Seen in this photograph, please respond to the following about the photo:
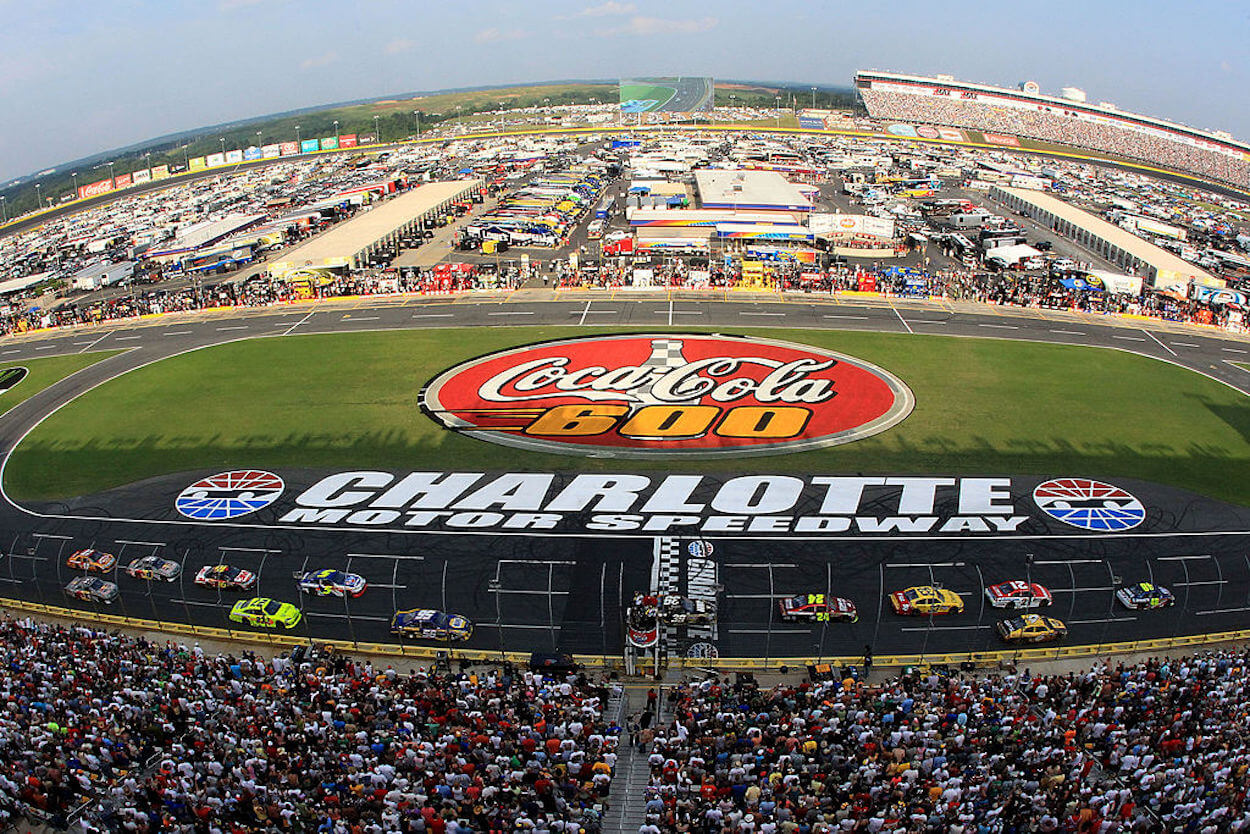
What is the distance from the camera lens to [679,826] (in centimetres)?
2014

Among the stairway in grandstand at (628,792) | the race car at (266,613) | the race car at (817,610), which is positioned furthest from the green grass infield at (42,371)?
the race car at (817,610)

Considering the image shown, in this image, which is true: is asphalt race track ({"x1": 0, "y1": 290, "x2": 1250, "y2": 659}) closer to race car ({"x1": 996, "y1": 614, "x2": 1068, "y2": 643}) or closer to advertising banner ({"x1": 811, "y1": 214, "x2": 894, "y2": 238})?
race car ({"x1": 996, "y1": 614, "x2": 1068, "y2": 643})

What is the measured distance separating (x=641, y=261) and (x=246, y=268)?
5023 centimetres

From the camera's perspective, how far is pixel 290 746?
23484mm

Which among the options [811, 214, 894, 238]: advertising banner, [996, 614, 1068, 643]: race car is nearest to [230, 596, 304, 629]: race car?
[996, 614, 1068, 643]: race car

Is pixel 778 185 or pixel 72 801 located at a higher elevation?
pixel 778 185

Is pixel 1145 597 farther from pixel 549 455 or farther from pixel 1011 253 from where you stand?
pixel 1011 253

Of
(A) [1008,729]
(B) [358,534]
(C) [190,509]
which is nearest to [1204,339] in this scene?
(A) [1008,729]

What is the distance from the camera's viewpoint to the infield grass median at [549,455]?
46.4 m

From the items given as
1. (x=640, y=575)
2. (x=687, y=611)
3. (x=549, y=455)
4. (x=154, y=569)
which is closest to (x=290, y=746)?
(x=687, y=611)

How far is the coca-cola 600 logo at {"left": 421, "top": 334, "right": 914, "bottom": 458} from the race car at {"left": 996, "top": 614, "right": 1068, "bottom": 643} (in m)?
17.9

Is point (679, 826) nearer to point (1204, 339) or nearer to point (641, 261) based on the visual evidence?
point (1204, 339)

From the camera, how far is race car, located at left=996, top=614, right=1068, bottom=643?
3158 cm

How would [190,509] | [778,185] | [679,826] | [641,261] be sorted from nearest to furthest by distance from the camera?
[679,826], [190,509], [641,261], [778,185]
